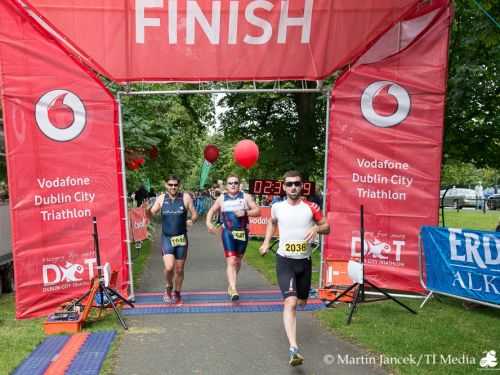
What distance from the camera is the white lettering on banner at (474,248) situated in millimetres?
6986

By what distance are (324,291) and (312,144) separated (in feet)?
29.1

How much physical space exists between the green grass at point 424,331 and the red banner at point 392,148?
106cm

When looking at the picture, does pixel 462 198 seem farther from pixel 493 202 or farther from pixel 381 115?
pixel 381 115

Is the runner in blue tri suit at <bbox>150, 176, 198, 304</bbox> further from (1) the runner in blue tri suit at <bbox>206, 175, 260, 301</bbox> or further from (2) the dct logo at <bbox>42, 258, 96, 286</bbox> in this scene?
(2) the dct logo at <bbox>42, 258, 96, 286</bbox>

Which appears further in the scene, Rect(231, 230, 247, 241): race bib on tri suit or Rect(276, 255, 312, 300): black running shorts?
Rect(231, 230, 247, 241): race bib on tri suit

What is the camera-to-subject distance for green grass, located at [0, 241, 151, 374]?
5404mm

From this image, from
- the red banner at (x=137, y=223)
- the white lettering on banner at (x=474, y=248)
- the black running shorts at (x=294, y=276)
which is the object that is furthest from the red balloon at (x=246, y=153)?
the black running shorts at (x=294, y=276)

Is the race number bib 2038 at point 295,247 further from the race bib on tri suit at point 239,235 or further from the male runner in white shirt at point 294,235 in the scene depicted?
the race bib on tri suit at point 239,235

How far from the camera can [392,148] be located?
8.58 metres

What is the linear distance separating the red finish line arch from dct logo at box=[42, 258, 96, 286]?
0.02 metres

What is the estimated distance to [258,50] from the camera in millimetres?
8414

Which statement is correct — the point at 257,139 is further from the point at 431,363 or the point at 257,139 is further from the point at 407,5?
the point at 431,363

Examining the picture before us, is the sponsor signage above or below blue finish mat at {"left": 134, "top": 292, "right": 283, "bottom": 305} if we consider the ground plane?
above

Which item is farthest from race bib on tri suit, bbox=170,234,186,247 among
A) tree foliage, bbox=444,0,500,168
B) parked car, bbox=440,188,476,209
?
parked car, bbox=440,188,476,209
